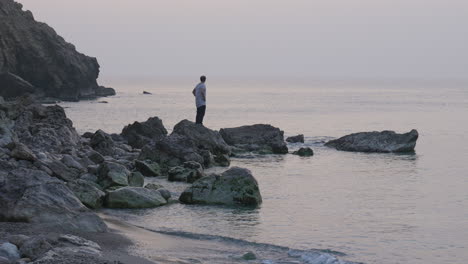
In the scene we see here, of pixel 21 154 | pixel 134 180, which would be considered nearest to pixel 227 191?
pixel 134 180

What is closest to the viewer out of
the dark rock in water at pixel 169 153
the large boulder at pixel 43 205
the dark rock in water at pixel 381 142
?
the large boulder at pixel 43 205

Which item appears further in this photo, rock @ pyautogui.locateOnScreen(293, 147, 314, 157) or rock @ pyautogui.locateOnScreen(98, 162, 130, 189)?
rock @ pyautogui.locateOnScreen(293, 147, 314, 157)

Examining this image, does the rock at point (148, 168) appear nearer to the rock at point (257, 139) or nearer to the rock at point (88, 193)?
the rock at point (88, 193)

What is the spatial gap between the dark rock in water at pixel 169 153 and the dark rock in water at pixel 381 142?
994 centimetres

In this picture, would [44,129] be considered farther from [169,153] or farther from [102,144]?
[169,153]

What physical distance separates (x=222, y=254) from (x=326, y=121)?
45771 mm

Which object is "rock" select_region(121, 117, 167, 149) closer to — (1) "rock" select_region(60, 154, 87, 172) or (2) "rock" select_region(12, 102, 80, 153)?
(2) "rock" select_region(12, 102, 80, 153)

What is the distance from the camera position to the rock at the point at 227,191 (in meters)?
18.2

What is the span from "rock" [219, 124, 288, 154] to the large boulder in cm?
1796

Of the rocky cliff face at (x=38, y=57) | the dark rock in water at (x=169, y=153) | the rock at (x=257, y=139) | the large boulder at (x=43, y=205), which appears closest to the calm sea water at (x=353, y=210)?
the rock at (x=257, y=139)

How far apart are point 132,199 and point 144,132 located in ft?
46.2

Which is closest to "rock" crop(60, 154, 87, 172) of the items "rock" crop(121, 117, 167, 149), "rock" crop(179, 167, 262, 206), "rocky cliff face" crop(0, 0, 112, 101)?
"rock" crop(179, 167, 262, 206)

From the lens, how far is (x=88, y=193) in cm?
1709

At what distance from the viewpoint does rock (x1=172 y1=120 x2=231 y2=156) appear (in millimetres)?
27812
